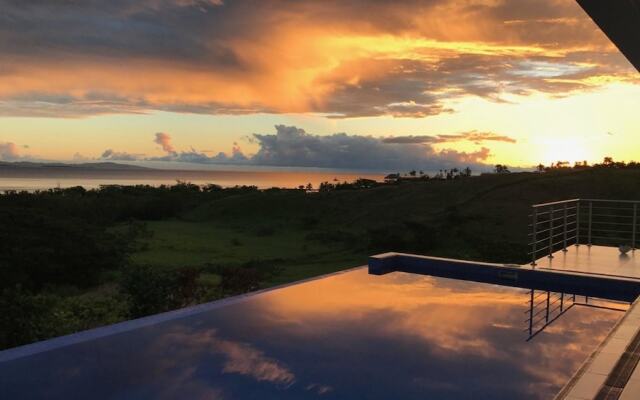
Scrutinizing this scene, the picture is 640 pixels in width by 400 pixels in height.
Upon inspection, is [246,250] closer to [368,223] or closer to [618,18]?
[368,223]

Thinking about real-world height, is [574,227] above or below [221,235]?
above

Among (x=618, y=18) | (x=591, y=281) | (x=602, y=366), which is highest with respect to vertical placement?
(x=618, y=18)

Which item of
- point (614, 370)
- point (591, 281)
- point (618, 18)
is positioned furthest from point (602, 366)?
point (591, 281)

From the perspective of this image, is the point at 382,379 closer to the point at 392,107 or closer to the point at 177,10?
the point at 177,10

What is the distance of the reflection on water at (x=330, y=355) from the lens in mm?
3203

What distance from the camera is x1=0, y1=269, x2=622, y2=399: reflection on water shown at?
320 centimetres

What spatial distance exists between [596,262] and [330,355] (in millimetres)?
4051

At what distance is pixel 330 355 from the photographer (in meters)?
3.81

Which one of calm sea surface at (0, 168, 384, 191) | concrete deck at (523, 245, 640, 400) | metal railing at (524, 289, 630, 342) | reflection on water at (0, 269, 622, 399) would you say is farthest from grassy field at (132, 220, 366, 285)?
calm sea surface at (0, 168, 384, 191)

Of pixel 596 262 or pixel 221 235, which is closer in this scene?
pixel 596 262

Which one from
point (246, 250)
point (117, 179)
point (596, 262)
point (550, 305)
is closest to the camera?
point (550, 305)

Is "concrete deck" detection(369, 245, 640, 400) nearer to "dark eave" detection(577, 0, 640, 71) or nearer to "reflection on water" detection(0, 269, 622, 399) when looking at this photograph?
"reflection on water" detection(0, 269, 622, 399)

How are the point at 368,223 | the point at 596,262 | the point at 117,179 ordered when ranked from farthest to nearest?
the point at 117,179 → the point at 368,223 → the point at 596,262

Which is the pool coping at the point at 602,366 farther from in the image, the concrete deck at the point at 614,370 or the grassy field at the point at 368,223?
the grassy field at the point at 368,223
